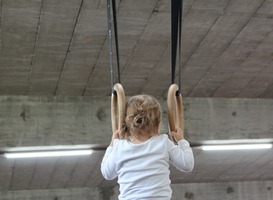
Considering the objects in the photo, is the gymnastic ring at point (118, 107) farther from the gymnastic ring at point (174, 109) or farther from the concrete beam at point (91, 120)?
the concrete beam at point (91, 120)

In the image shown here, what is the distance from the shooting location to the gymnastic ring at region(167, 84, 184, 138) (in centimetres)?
292

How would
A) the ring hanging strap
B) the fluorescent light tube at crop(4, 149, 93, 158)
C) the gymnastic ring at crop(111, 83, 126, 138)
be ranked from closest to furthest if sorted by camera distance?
the gymnastic ring at crop(111, 83, 126, 138) → the ring hanging strap → the fluorescent light tube at crop(4, 149, 93, 158)

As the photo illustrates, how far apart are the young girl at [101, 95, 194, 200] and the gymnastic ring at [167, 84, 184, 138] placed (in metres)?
0.17

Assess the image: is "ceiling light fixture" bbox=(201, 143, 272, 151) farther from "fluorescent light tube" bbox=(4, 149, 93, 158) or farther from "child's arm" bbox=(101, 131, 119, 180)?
"child's arm" bbox=(101, 131, 119, 180)

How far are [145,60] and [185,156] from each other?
5289mm

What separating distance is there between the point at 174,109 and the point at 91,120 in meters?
6.13

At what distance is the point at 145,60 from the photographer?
793 centimetres

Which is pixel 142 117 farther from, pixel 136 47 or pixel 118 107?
pixel 136 47

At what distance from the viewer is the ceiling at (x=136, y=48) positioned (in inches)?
256

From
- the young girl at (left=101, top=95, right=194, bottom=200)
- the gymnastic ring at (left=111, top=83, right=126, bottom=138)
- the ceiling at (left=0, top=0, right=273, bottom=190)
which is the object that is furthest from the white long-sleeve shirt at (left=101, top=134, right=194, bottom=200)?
the ceiling at (left=0, top=0, right=273, bottom=190)

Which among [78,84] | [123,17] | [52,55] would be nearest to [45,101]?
[78,84]

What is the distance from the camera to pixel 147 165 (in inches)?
105

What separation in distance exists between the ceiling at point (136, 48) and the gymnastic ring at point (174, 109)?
3.31 m

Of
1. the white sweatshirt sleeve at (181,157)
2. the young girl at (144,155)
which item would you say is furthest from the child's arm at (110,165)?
the white sweatshirt sleeve at (181,157)
